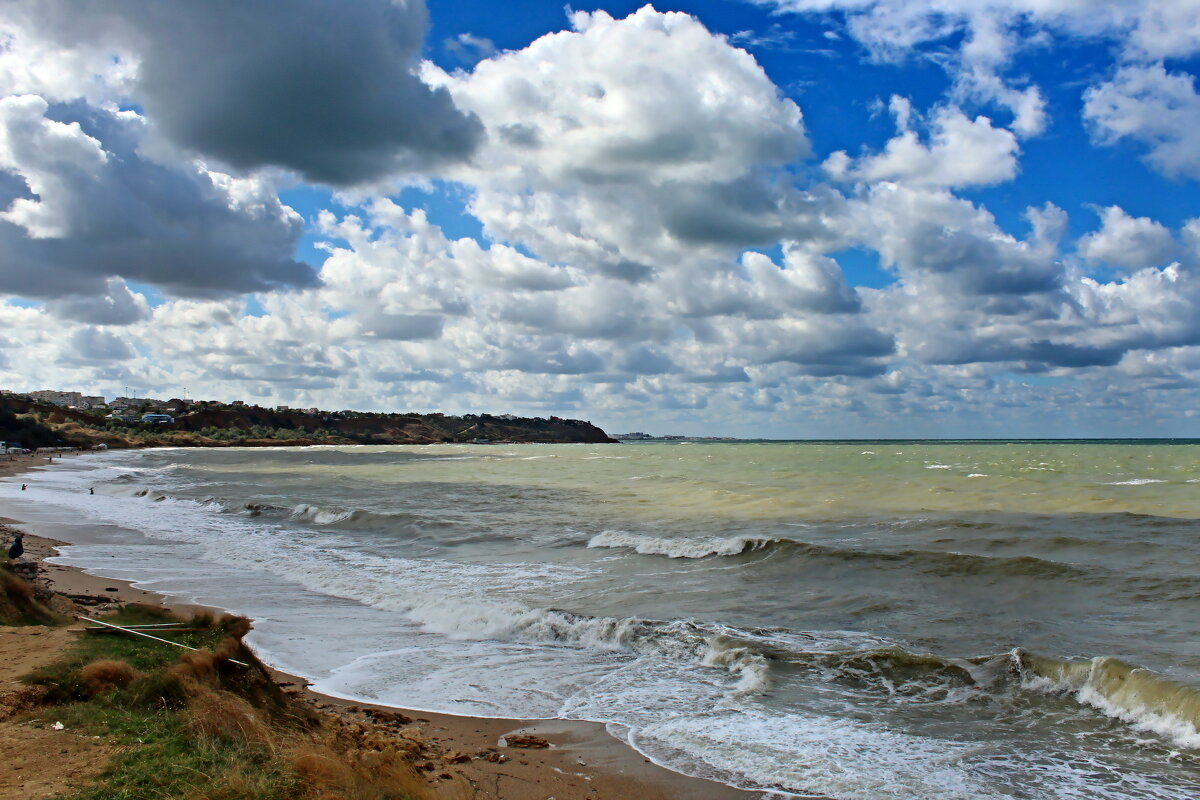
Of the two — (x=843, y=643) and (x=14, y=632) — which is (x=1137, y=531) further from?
(x=14, y=632)

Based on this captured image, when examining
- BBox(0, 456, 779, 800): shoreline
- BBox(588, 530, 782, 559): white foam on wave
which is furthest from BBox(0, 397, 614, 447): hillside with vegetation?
BBox(0, 456, 779, 800): shoreline

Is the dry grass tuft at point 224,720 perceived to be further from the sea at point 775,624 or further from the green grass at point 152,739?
the sea at point 775,624

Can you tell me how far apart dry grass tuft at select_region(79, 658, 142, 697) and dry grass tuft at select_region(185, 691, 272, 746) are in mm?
652

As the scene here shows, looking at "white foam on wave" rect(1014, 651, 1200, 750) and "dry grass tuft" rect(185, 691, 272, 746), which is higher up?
"dry grass tuft" rect(185, 691, 272, 746)

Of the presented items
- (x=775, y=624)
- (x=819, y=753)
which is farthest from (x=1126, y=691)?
(x=775, y=624)

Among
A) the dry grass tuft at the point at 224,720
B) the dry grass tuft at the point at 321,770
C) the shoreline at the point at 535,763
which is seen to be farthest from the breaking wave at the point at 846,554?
the dry grass tuft at the point at 321,770

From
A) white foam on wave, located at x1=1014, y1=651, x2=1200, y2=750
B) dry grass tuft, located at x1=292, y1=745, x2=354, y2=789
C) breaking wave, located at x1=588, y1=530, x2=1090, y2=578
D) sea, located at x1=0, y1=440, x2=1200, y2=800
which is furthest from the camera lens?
breaking wave, located at x1=588, y1=530, x2=1090, y2=578

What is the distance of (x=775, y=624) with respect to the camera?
12.0m

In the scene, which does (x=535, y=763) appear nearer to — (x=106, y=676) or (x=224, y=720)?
(x=224, y=720)

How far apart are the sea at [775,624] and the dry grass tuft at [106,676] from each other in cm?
266

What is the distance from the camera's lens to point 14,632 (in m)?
7.81

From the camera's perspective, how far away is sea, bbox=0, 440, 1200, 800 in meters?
7.19

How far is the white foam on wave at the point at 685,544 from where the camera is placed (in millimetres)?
18547

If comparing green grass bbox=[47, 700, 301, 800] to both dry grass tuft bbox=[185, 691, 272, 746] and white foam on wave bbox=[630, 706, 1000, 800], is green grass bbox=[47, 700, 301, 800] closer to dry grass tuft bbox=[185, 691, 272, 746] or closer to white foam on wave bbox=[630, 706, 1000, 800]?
dry grass tuft bbox=[185, 691, 272, 746]
